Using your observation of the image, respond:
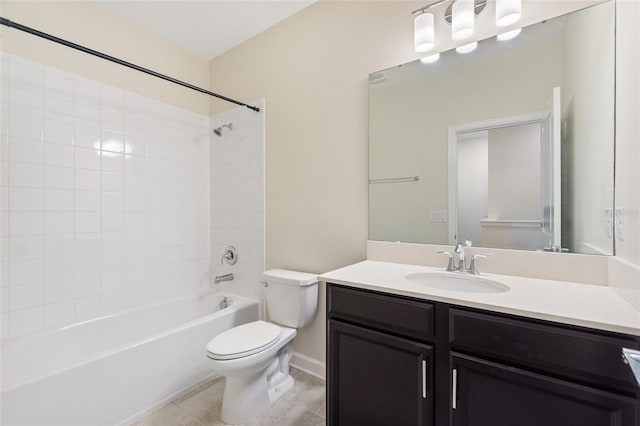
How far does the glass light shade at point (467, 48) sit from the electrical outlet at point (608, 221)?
0.94 metres

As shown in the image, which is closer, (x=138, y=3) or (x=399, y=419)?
(x=399, y=419)

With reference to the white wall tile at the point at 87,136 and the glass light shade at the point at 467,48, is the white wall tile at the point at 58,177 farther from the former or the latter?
the glass light shade at the point at 467,48

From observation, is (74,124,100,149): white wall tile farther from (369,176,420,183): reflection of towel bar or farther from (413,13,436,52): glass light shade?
(413,13,436,52): glass light shade

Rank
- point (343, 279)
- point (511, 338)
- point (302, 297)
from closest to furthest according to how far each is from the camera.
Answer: point (511, 338) → point (343, 279) → point (302, 297)

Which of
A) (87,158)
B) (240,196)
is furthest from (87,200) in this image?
(240,196)

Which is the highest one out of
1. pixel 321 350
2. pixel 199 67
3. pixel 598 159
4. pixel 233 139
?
pixel 199 67

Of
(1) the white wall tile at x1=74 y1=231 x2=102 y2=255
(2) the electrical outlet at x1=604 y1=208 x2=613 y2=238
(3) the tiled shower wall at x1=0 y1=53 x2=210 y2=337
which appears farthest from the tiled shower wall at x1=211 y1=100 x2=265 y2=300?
(2) the electrical outlet at x1=604 y1=208 x2=613 y2=238

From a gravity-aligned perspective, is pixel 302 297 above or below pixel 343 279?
below

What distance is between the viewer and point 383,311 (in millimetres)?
1166

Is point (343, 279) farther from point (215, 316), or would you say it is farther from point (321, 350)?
point (215, 316)

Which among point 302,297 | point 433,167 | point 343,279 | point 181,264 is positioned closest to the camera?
point 343,279

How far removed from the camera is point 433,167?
157 centimetres

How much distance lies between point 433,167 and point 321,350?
55.8 inches

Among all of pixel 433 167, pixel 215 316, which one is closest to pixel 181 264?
pixel 215 316
